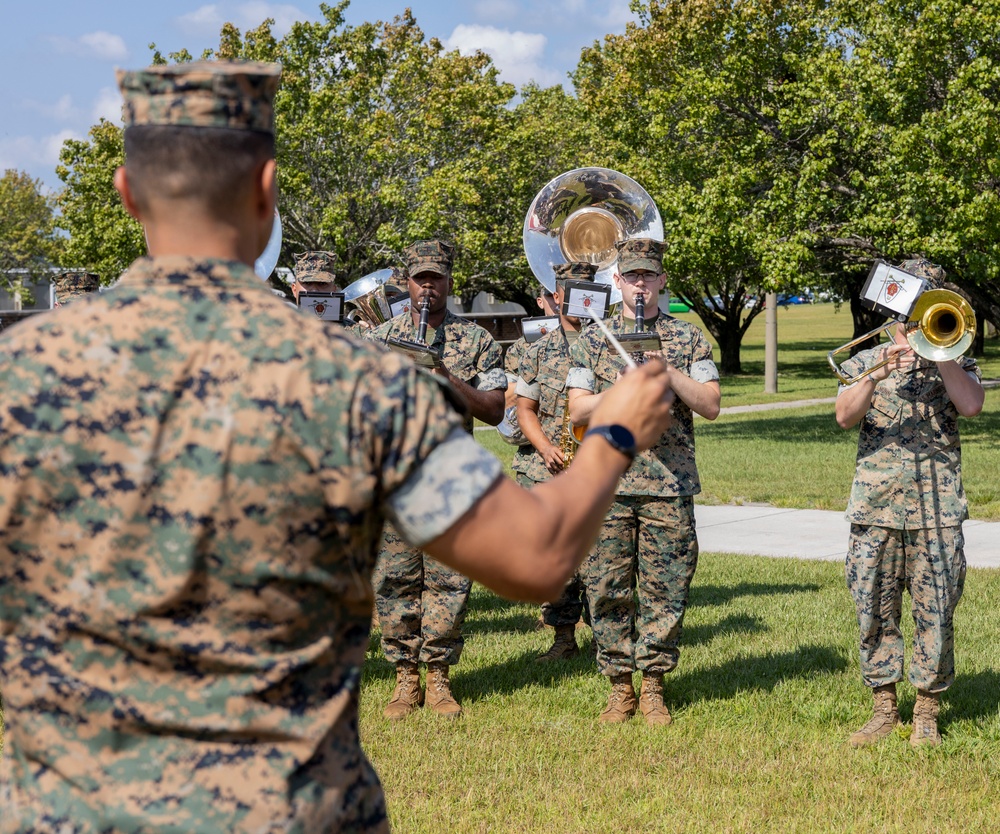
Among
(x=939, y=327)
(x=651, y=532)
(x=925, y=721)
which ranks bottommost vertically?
(x=925, y=721)

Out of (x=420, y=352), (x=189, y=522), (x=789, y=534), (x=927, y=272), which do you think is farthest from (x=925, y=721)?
(x=789, y=534)

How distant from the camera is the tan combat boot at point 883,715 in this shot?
605cm

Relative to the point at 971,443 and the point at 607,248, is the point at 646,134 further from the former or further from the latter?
the point at 607,248

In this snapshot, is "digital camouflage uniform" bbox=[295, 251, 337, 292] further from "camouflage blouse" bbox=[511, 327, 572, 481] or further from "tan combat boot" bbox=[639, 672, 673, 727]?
"tan combat boot" bbox=[639, 672, 673, 727]

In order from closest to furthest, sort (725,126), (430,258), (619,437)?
1. (619,437)
2. (430,258)
3. (725,126)

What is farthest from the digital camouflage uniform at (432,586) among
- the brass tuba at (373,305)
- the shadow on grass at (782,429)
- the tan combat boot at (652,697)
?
the shadow on grass at (782,429)

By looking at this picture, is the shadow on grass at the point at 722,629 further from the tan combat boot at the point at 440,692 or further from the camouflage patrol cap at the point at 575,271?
the camouflage patrol cap at the point at 575,271

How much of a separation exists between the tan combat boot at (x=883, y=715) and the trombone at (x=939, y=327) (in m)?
1.60

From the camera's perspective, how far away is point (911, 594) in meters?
5.93

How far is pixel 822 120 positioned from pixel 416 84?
13.4 metres

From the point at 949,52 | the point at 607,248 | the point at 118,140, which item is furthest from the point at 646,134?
the point at 607,248

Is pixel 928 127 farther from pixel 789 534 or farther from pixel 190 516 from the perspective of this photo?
pixel 190 516

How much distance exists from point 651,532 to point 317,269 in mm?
3776

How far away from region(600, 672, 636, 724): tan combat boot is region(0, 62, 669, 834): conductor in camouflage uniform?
4681 millimetres
